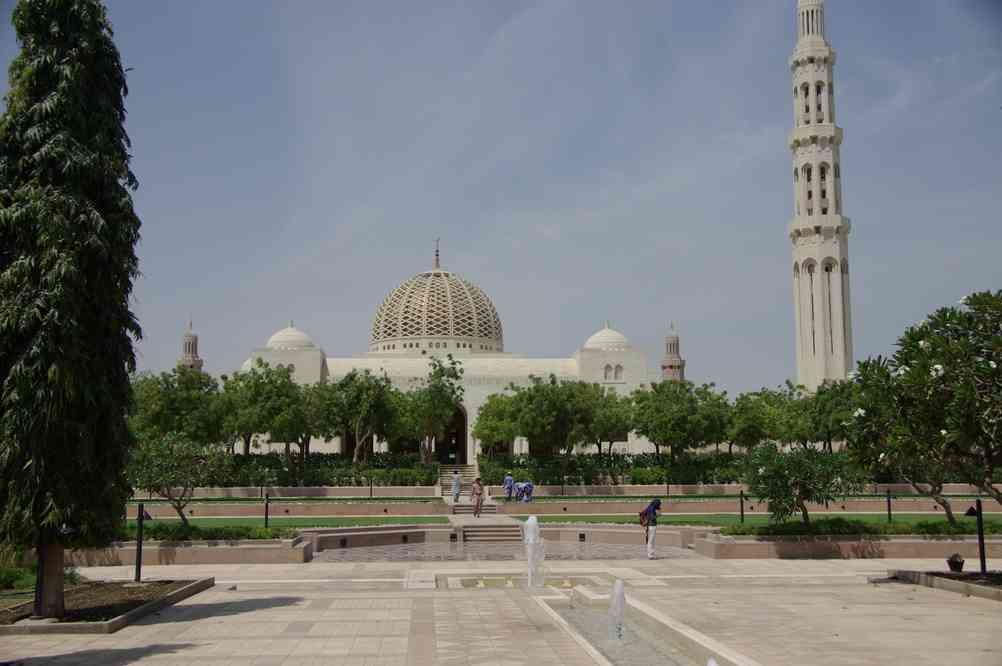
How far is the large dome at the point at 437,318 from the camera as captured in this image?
60750 mm

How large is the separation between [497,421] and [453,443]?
15.1m

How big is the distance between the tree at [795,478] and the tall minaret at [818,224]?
32.8m

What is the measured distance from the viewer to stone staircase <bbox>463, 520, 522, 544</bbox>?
21.9 meters

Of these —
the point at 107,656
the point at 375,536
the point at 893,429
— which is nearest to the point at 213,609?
the point at 107,656

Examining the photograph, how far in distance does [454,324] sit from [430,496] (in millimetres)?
27100

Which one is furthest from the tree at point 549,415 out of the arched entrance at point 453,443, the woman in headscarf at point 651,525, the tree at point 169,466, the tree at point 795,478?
the arched entrance at point 453,443

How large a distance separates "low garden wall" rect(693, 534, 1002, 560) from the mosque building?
3156 cm

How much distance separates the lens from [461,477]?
43000 millimetres

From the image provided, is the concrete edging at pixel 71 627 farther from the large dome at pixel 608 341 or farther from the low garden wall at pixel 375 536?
the large dome at pixel 608 341

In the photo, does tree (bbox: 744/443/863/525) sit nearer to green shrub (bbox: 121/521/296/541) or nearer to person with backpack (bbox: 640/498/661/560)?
person with backpack (bbox: 640/498/661/560)

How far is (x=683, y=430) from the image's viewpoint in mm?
36750

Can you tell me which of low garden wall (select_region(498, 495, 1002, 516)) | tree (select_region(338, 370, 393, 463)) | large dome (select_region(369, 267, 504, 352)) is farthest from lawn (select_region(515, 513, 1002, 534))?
large dome (select_region(369, 267, 504, 352))

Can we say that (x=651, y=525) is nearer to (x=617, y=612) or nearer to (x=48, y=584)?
(x=617, y=612)

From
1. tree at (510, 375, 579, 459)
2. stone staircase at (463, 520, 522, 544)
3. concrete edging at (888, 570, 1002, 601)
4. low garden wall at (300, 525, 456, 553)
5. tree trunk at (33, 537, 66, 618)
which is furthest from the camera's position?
tree at (510, 375, 579, 459)
